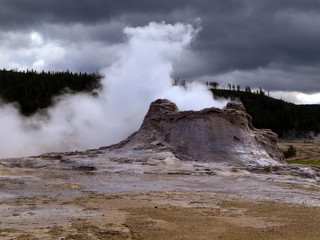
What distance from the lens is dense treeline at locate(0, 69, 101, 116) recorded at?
63.5m

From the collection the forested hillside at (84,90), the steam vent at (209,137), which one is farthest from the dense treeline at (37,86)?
the steam vent at (209,137)

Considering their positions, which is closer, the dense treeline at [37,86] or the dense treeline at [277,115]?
the dense treeline at [37,86]

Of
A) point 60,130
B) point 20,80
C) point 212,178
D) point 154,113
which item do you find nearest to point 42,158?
point 154,113

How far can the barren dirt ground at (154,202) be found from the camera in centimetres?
735

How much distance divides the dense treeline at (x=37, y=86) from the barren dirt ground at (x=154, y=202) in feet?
149

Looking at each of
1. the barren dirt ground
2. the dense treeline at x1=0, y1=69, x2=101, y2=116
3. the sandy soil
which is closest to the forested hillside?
the dense treeline at x1=0, y1=69, x2=101, y2=116

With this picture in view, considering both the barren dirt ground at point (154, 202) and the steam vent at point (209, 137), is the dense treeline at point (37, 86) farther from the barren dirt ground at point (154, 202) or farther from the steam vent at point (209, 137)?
the barren dirt ground at point (154, 202)

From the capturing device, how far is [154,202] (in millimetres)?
10523

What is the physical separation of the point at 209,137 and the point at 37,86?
183 feet

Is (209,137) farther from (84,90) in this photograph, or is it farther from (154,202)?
(84,90)

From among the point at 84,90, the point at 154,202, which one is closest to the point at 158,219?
the point at 154,202

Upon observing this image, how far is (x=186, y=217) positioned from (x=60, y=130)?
113ft

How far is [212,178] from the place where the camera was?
15.5m

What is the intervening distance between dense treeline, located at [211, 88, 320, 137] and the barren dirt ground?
57.4 m
